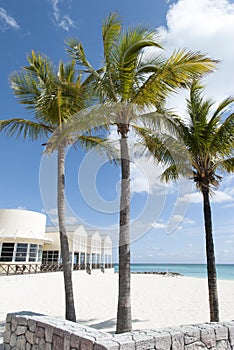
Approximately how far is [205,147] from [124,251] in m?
3.69

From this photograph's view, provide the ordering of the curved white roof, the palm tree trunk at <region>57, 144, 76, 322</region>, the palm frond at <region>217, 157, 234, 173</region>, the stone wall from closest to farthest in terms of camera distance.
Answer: the stone wall → the palm tree trunk at <region>57, 144, 76, 322</region> → the palm frond at <region>217, 157, 234, 173</region> → the curved white roof

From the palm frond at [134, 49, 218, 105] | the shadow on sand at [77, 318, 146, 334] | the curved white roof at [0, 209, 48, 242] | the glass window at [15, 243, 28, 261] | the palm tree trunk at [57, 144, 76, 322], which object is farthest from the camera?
the glass window at [15, 243, 28, 261]

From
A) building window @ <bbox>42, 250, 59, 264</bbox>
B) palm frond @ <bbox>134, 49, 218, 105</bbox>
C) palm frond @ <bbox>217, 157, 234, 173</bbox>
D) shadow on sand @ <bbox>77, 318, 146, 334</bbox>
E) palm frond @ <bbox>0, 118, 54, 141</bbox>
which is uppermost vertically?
palm frond @ <bbox>134, 49, 218, 105</bbox>

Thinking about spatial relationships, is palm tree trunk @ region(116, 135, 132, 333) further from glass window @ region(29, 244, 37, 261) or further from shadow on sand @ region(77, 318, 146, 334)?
glass window @ region(29, 244, 37, 261)

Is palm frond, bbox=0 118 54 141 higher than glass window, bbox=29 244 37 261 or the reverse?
higher

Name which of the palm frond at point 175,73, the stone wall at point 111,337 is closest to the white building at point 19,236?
the stone wall at point 111,337

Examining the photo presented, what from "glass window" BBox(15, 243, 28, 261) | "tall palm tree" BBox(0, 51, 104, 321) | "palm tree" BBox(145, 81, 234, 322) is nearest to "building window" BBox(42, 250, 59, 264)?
"glass window" BBox(15, 243, 28, 261)

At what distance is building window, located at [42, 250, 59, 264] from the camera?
27781 millimetres

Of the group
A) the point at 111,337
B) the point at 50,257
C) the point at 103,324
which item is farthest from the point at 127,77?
the point at 50,257

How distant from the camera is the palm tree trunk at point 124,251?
17.8ft

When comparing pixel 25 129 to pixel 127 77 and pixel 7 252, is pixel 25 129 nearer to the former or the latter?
pixel 127 77

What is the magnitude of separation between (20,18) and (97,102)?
448 cm

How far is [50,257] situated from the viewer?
28.0 m

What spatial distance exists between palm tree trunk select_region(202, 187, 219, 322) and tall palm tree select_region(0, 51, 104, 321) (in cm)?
345
